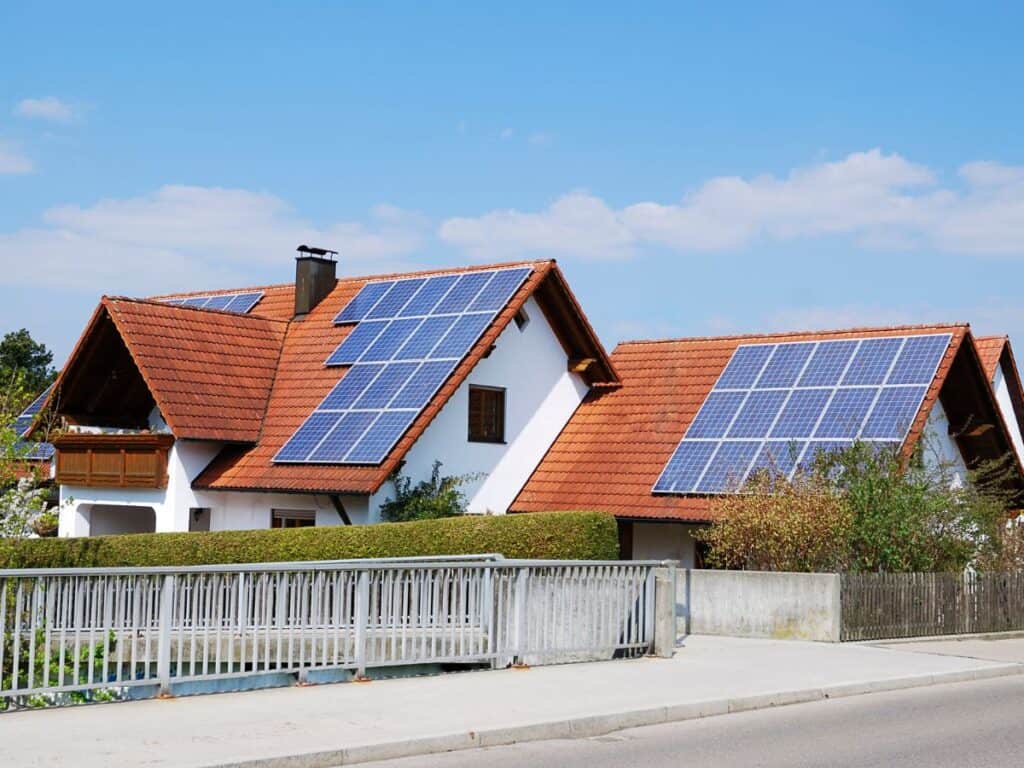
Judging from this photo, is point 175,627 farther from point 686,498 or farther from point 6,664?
point 686,498

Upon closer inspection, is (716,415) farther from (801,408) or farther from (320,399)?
(320,399)

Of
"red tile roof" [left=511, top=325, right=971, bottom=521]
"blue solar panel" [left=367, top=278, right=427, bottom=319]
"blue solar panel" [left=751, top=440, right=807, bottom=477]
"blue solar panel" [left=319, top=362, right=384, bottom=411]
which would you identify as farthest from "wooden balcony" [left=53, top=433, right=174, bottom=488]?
"blue solar panel" [left=751, top=440, right=807, bottom=477]

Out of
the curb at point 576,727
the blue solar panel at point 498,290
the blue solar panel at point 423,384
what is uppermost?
the blue solar panel at point 498,290

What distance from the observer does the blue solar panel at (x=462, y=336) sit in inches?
1134

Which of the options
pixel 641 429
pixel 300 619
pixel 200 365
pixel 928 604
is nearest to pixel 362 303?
pixel 200 365

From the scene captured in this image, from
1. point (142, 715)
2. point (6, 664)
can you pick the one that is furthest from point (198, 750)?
point (6, 664)

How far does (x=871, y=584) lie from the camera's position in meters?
21.8

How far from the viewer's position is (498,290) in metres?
30.4

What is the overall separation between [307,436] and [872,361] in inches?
438

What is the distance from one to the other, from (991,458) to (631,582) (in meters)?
15.6

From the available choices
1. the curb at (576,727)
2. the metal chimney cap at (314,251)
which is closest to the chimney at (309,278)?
the metal chimney cap at (314,251)

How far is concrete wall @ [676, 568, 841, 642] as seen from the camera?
21.5 meters

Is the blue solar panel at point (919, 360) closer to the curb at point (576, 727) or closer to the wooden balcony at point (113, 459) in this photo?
the curb at point (576, 727)

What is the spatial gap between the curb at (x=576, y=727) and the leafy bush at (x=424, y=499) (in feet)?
37.8
